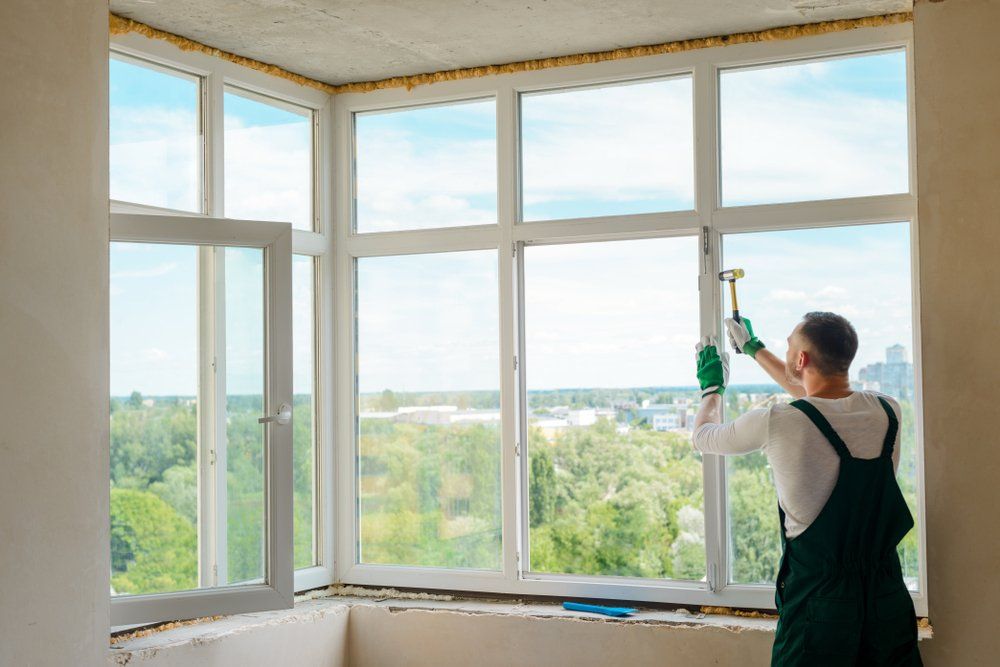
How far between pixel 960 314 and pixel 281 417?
237cm

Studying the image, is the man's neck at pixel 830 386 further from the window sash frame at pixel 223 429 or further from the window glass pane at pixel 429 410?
the window sash frame at pixel 223 429

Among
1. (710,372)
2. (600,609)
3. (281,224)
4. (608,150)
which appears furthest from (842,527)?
(281,224)

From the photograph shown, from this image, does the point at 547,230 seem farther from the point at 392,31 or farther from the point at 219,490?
the point at 219,490

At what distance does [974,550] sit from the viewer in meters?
3.31

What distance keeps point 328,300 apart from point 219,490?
3.70 ft

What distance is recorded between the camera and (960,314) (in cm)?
334

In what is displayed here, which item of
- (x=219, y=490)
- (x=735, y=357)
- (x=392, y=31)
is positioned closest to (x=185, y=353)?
(x=219, y=490)

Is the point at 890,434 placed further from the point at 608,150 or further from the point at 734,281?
the point at 608,150

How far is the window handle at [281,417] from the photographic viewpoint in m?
3.85

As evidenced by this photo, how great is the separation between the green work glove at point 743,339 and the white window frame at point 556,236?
378mm

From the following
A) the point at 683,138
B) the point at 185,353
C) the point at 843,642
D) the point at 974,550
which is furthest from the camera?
the point at 683,138

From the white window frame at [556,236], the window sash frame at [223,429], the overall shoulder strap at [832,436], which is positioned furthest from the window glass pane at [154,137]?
the overall shoulder strap at [832,436]

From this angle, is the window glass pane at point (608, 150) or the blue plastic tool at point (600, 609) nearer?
the blue plastic tool at point (600, 609)

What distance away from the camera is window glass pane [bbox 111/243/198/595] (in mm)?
3480
